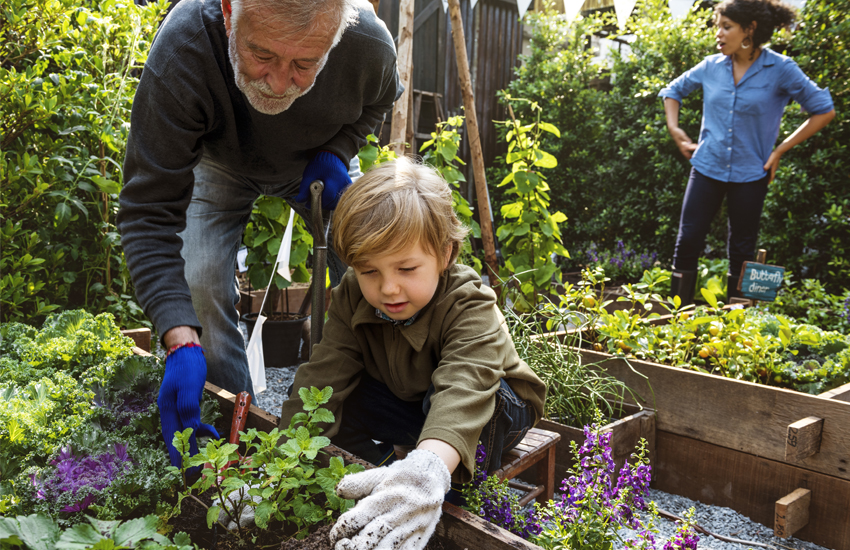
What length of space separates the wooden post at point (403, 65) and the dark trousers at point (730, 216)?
79.1 inches

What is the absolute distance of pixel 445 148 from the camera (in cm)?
321

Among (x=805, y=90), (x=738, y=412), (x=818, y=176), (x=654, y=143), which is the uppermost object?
(x=805, y=90)

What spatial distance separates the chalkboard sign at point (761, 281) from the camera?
9.64 ft

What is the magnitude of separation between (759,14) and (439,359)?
3.19m

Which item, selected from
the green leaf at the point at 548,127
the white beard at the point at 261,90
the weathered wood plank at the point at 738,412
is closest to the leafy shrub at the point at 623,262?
the green leaf at the point at 548,127

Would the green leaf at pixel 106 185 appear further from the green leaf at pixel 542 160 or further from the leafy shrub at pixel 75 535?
the green leaf at pixel 542 160

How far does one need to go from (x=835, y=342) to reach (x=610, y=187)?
3.99 metres

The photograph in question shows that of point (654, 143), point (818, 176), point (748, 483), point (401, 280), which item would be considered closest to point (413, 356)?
point (401, 280)

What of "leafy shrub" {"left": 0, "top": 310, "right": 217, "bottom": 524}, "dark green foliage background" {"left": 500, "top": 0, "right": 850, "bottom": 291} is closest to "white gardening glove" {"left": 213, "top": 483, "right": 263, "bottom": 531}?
"leafy shrub" {"left": 0, "top": 310, "right": 217, "bottom": 524}

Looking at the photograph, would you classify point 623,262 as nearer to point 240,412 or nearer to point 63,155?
point 63,155

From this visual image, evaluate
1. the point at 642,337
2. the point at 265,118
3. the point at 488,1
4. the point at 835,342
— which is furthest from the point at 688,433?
the point at 488,1

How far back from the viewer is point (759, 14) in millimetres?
3322

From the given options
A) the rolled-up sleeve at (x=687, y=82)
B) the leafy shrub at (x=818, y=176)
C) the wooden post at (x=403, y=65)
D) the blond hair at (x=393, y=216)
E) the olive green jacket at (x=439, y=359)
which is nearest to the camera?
the olive green jacket at (x=439, y=359)

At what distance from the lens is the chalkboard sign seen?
9.64 feet
